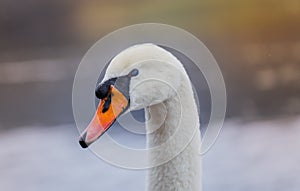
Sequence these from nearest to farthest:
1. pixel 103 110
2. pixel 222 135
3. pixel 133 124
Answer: pixel 103 110, pixel 133 124, pixel 222 135

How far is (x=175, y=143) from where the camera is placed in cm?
90

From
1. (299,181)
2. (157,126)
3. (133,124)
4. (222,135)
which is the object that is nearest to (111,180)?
(222,135)

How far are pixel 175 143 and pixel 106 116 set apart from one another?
13cm

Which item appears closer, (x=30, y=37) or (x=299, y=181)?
(x=299, y=181)

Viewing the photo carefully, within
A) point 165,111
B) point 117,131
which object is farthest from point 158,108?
point 117,131

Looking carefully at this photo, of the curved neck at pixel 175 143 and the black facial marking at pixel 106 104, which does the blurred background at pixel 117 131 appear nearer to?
the curved neck at pixel 175 143

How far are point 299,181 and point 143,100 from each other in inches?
37.2

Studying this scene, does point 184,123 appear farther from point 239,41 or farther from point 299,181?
point 239,41

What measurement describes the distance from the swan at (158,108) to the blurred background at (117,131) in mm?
512

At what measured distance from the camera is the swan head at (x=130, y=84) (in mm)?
802

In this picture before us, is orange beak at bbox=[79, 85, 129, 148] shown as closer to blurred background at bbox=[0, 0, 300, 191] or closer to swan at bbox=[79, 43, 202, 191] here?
swan at bbox=[79, 43, 202, 191]

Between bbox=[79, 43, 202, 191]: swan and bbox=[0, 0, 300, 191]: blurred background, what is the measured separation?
20.1 inches

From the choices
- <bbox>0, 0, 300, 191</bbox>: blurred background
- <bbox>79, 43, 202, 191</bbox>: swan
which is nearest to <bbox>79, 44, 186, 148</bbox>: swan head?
<bbox>79, 43, 202, 191</bbox>: swan

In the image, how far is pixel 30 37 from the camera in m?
2.45
